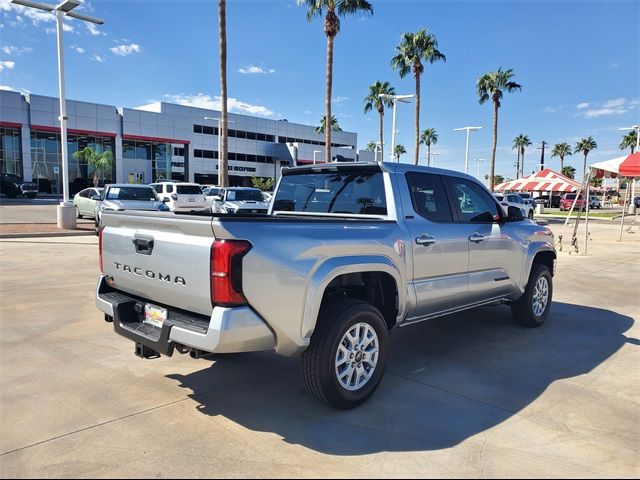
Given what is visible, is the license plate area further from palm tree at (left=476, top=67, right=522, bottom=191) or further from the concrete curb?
palm tree at (left=476, top=67, right=522, bottom=191)

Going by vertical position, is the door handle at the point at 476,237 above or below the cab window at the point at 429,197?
below

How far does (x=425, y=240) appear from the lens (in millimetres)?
4223

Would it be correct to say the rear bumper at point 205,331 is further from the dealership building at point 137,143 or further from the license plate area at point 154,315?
the dealership building at point 137,143

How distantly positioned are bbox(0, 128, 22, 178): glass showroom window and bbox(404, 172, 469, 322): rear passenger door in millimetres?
48062

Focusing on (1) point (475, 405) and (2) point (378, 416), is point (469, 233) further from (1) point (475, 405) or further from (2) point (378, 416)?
(2) point (378, 416)

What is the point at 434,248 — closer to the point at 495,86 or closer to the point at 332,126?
the point at 495,86

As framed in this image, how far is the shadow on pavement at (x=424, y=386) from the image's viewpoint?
3.29m

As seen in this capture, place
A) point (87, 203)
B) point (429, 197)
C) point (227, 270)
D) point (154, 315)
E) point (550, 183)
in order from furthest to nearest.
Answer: point (550, 183) < point (87, 203) < point (429, 197) < point (154, 315) < point (227, 270)

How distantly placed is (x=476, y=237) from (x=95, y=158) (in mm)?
46869

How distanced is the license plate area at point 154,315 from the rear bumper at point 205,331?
0.10ft

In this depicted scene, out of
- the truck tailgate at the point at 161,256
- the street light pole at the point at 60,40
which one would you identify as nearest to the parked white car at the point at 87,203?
the street light pole at the point at 60,40

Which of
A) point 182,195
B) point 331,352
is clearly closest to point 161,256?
point 331,352

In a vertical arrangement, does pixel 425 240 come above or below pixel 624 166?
below

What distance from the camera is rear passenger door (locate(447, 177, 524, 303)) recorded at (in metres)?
4.86
